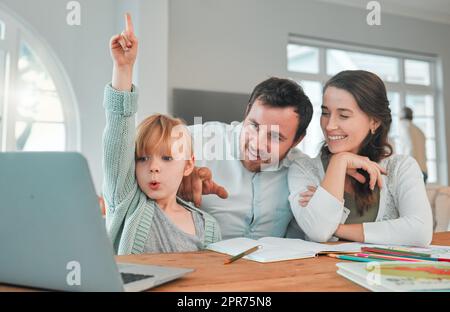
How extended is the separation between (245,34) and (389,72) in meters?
2.21

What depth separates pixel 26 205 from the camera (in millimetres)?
567

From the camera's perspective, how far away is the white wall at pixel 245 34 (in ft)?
14.6

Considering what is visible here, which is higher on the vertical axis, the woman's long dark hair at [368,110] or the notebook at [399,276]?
the woman's long dark hair at [368,110]

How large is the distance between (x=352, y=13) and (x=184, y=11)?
86.1 inches

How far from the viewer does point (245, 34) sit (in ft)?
15.7

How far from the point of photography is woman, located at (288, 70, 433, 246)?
124 centimetres

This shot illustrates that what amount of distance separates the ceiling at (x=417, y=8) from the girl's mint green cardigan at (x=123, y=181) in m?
4.71

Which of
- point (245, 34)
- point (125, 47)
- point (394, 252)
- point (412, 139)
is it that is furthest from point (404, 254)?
point (412, 139)

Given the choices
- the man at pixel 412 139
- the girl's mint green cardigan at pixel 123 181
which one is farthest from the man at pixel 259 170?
the man at pixel 412 139

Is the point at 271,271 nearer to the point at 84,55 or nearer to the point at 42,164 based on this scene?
the point at 42,164

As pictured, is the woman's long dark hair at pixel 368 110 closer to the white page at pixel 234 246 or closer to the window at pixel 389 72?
the white page at pixel 234 246

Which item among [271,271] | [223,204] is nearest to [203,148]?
[223,204]

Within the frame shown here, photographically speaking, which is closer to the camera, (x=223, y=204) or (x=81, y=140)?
(x=223, y=204)

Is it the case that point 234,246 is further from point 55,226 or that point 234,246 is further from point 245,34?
point 245,34
